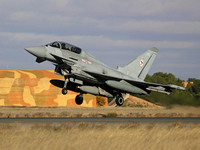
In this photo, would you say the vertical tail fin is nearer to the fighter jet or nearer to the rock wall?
the fighter jet

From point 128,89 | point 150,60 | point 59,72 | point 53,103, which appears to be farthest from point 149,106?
point 59,72

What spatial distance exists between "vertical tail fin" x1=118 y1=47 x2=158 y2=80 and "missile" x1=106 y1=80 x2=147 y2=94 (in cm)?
177

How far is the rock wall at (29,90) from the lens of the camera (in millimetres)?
45781

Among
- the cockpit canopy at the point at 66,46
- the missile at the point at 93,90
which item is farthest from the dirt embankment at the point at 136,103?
the cockpit canopy at the point at 66,46

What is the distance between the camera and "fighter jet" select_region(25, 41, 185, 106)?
60.3 ft

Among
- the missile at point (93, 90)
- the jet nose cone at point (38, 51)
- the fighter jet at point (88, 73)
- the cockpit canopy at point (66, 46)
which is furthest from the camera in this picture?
the missile at point (93, 90)

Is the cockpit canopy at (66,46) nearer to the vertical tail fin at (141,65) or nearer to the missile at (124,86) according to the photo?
the missile at (124,86)

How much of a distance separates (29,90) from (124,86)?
93.3ft

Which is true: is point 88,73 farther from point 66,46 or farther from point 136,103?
point 136,103

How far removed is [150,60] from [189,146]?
604 inches

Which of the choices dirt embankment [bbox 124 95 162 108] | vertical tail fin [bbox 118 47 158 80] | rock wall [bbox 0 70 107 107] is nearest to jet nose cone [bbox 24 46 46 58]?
vertical tail fin [bbox 118 47 158 80]

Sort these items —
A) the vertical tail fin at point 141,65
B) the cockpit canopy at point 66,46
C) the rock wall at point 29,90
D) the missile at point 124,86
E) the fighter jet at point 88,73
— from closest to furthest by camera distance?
the fighter jet at point 88,73, the cockpit canopy at point 66,46, the missile at point 124,86, the vertical tail fin at point 141,65, the rock wall at point 29,90

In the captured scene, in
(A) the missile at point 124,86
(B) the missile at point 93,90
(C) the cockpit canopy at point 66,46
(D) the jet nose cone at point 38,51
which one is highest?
(C) the cockpit canopy at point 66,46

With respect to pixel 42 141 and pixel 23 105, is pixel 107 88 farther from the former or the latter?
pixel 23 105
